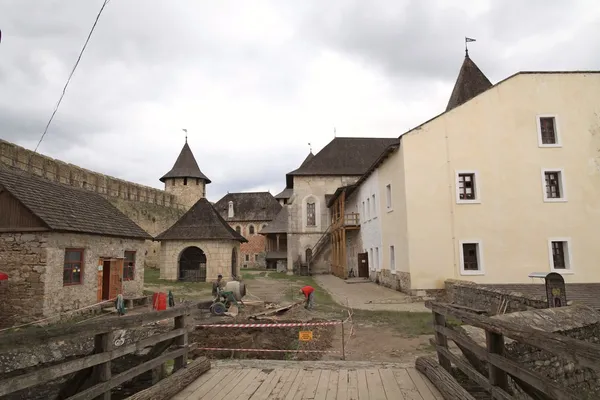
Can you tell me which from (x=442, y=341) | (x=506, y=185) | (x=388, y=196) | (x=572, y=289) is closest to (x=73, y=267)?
(x=442, y=341)

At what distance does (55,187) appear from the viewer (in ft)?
49.7

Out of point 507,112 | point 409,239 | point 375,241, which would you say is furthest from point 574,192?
point 375,241

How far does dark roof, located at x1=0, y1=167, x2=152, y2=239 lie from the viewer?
12406 millimetres

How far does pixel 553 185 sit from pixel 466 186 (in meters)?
3.83

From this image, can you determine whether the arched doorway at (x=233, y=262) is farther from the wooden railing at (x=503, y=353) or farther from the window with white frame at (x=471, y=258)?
the wooden railing at (x=503, y=353)

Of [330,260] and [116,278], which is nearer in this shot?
[116,278]

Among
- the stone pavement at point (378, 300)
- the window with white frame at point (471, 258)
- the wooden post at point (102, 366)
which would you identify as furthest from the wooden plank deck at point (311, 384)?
the window with white frame at point (471, 258)

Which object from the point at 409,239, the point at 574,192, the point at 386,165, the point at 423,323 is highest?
the point at 386,165

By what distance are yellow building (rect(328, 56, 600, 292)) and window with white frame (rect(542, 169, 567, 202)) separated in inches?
1.7

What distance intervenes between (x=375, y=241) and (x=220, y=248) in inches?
358

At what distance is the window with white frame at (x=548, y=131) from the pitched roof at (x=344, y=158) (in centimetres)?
1904

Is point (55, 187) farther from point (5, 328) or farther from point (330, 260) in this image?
point (330, 260)

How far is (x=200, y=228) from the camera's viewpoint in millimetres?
24609

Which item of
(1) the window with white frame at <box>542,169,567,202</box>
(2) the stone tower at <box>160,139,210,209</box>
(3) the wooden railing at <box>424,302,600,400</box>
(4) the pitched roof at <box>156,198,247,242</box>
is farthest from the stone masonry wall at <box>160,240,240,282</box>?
(2) the stone tower at <box>160,139,210,209</box>
